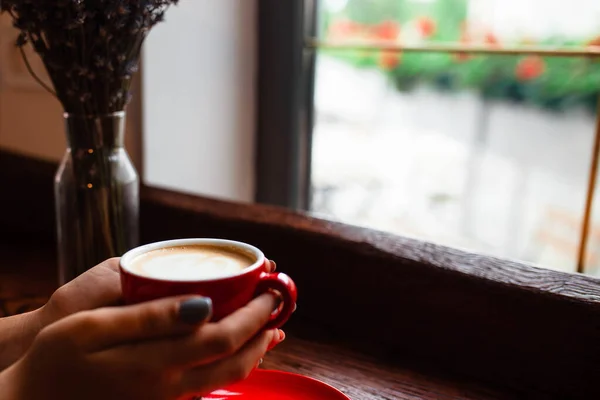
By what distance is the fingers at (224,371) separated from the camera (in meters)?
0.46

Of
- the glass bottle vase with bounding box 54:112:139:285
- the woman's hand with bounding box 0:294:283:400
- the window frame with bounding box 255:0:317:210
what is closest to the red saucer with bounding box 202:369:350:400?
the woman's hand with bounding box 0:294:283:400

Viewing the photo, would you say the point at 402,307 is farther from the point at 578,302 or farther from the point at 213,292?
the point at 213,292

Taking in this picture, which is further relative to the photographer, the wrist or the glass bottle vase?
the glass bottle vase

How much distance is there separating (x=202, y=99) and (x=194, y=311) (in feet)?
3.03

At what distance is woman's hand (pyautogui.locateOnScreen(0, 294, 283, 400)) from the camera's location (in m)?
0.44

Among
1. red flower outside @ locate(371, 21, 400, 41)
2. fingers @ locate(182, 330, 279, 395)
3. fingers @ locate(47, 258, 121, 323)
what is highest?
red flower outside @ locate(371, 21, 400, 41)

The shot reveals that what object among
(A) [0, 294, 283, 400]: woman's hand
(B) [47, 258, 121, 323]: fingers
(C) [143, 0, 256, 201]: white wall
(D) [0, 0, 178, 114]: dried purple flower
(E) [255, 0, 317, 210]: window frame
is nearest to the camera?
(A) [0, 294, 283, 400]: woman's hand

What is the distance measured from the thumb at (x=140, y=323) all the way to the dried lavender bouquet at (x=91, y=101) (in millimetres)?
362

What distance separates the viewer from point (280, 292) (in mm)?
504

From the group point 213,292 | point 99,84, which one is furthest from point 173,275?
point 99,84

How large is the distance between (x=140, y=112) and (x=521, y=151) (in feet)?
2.42

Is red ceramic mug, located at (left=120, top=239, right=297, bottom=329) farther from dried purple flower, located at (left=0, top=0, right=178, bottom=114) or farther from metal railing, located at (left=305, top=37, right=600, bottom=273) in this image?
metal railing, located at (left=305, top=37, right=600, bottom=273)

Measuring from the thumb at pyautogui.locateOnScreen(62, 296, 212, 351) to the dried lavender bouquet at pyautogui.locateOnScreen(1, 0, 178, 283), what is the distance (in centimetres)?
36

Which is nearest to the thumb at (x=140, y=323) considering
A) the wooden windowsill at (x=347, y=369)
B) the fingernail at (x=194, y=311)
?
the fingernail at (x=194, y=311)
